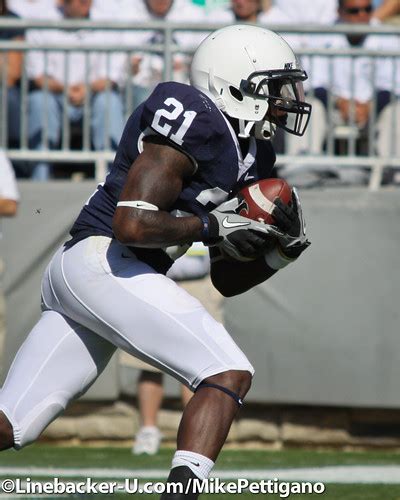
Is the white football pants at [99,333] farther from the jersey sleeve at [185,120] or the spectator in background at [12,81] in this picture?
the spectator in background at [12,81]

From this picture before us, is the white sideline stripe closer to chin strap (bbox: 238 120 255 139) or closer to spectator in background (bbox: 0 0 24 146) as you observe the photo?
chin strap (bbox: 238 120 255 139)

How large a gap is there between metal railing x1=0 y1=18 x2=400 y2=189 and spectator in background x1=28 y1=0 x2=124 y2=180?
1.2 inches

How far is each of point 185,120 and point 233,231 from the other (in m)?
0.39

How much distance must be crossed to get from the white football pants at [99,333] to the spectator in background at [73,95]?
11.7 ft

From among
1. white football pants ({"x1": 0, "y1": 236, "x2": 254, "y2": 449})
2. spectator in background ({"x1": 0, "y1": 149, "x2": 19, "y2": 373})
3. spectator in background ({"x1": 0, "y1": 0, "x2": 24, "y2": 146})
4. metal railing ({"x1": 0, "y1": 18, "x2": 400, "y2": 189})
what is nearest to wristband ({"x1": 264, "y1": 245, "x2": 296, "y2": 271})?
white football pants ({"x1": 0, "y1": 236, "x2": 254, "y2": 449})

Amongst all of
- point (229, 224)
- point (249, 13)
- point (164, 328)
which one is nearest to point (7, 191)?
point (249, 13)

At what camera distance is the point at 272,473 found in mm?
5969

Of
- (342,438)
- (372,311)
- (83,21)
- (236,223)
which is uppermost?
(83,21)

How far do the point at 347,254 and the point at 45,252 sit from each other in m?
Result: 1.87

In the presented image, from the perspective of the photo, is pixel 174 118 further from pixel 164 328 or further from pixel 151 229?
pixel 164 328

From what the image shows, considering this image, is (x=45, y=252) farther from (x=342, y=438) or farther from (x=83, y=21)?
(x=342, y=438)

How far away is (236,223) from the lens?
3.82 metres

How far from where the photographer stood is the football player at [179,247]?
363 cm

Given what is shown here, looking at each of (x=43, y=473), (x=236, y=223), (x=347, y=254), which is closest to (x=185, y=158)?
(x=236, y=223)
